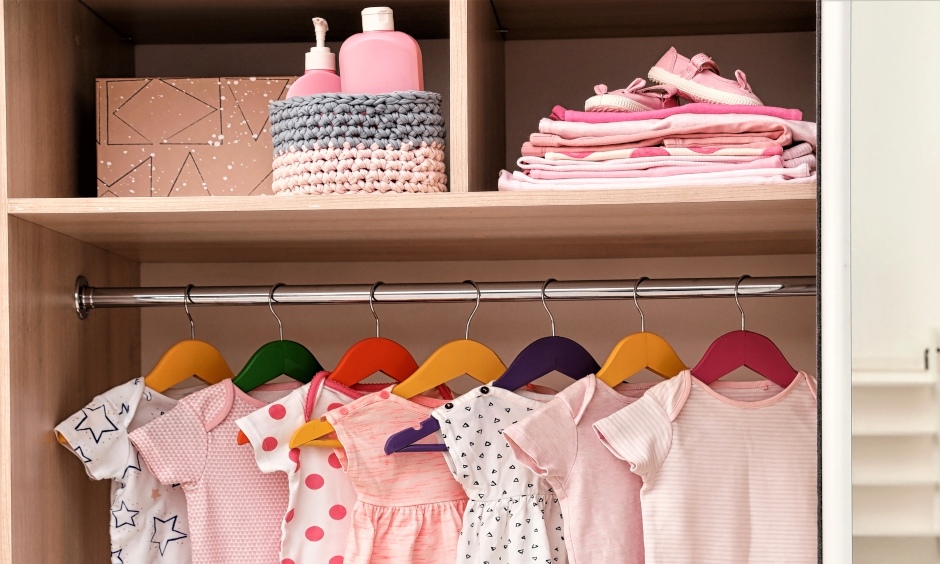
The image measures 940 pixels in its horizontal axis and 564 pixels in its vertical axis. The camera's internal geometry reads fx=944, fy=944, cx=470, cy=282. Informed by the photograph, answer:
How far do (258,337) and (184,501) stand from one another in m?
0.37

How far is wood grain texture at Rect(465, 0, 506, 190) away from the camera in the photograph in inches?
45.8

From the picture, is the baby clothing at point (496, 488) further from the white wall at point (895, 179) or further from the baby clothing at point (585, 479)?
the white wall at point (895, 179)

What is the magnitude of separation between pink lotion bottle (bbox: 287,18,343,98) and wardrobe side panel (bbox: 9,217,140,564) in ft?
1.32

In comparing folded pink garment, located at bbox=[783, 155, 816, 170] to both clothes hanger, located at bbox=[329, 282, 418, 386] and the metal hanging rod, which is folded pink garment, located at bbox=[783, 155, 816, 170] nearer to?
the metal hanging rod

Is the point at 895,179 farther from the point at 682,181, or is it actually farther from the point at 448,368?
the point at 448,368

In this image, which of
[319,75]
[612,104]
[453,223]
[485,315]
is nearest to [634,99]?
[612,104]

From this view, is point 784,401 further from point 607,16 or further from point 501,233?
point 607,16

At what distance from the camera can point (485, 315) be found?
163 centimetres

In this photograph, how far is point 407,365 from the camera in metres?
1.35

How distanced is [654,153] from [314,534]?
2.21 feet

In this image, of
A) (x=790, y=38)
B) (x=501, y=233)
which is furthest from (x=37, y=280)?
(x=790, y=38)

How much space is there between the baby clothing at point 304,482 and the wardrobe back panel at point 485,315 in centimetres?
36

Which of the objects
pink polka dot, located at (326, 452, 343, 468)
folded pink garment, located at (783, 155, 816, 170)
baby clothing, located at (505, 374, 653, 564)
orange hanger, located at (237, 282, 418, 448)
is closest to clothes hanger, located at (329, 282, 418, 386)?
orange hanger, located at (237, 282, 418, 448)

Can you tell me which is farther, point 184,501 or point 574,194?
point 184,501
